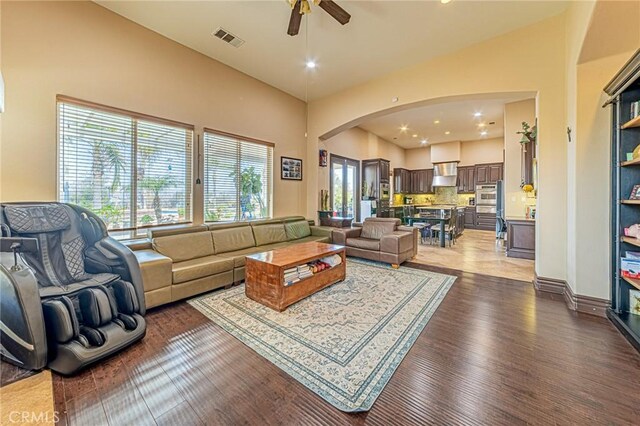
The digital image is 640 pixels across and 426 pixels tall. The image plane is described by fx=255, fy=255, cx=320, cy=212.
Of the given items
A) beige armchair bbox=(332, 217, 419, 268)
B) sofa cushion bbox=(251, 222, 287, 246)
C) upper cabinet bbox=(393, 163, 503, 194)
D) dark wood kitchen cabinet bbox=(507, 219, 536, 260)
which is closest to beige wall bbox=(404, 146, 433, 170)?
upper cabinet bbox=(393, 163, 503, 194)

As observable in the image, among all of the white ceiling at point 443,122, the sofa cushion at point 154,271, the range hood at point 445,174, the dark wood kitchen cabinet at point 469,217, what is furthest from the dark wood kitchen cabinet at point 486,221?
the sofa cushion at point 154,271

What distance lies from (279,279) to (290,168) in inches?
137

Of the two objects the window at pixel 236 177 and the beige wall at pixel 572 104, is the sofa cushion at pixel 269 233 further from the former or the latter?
the beige wall at pixel 572 104

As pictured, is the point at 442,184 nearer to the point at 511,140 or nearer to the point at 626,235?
the point at 511,140

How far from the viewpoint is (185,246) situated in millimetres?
3604

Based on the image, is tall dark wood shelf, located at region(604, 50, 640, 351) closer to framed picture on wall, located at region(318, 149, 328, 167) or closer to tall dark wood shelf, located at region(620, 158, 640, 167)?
tall dark wood shelf, located at region(620, 158, 640, 167)

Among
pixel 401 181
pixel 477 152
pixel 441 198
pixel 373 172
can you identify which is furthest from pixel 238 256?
pixel 477 152

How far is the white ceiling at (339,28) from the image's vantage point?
3.14 m

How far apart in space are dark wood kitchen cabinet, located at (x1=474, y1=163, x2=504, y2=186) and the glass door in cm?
494

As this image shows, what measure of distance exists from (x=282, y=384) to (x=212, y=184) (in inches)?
139

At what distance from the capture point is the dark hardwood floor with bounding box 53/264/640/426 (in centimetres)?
148

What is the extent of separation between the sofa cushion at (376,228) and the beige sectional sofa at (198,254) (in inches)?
61.2

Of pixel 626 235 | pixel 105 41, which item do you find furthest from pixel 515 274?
pixel 105 41

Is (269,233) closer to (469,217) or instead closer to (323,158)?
(323,158)
